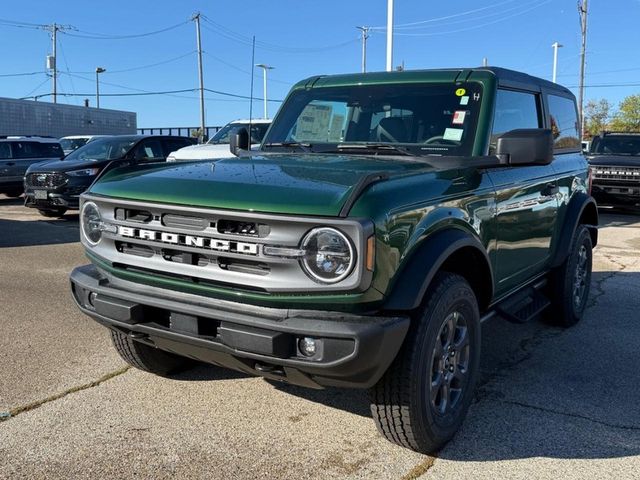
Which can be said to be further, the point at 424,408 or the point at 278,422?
the point at 278,422

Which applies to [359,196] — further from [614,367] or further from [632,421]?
[614,367]

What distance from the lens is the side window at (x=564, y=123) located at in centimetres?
507

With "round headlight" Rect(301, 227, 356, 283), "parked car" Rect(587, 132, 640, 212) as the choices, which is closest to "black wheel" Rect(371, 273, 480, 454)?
"round headlight" Rect(301, 227, 356, 283)

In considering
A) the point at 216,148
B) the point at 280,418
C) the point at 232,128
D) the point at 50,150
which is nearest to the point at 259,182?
the point at 280,418

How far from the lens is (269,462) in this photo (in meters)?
3.02

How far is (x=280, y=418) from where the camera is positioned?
350cm

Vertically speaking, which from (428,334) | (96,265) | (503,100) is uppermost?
(503,100)

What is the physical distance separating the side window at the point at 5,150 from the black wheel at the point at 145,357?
14.3 meters

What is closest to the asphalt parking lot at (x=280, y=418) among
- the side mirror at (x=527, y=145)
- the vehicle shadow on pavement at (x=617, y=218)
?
the side mirror at (x=527, y=145)

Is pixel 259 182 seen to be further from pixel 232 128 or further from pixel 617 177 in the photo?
pixel 617 177

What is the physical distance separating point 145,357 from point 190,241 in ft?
4.48

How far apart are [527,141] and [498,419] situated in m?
1.58

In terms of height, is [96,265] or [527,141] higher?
[527,141]

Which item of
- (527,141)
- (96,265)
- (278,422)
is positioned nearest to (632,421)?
(527,141)
